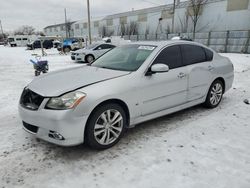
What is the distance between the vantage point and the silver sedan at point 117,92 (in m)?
2.77

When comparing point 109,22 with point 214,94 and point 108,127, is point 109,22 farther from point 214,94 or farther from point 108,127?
point 108,127

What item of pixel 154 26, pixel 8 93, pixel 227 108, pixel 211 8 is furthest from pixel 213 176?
pixel 154 26

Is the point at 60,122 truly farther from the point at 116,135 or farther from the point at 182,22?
the point at 182,22

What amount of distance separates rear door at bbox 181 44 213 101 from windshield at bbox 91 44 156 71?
831mm

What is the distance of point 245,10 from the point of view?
2484cm

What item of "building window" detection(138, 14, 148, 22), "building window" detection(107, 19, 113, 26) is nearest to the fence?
"building window" detection(138, 14, 148, 22)

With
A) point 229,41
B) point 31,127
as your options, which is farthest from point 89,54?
point 229,41

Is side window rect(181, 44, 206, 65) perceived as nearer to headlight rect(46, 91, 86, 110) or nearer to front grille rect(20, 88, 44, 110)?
headlight rect(46, 91, 86, 110)

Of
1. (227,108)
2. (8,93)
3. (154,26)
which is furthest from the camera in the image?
(154,26)

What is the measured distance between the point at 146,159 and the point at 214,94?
2.65 metres

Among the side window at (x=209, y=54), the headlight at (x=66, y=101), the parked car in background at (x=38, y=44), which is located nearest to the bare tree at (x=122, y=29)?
the parked car in background at (x=38, y=44)

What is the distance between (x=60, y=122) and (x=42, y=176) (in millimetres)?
649

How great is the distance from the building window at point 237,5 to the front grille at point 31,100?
28.1 m

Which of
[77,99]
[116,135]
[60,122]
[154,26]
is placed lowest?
[116,135]
